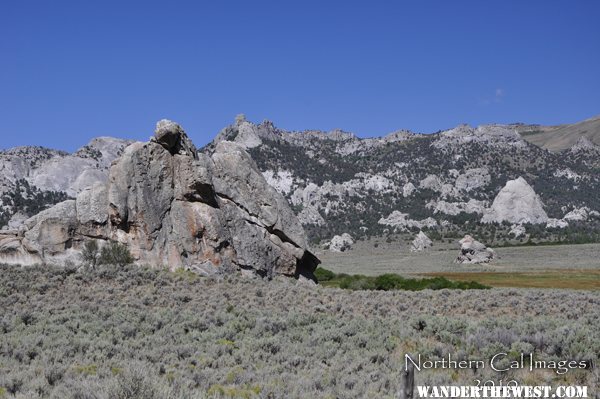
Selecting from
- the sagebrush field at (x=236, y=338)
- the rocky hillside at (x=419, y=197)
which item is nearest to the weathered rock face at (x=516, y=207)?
the rocky hillside at (x=419, y=197)

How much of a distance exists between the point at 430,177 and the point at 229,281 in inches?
6775

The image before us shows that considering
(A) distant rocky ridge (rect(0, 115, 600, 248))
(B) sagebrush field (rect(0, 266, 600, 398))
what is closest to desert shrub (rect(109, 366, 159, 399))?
(B) sagebrush field (rect(0, 266, 600, 398))

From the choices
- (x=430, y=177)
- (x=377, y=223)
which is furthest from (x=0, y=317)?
(x=430, y=177)

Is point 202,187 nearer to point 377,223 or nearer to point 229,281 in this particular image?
point 229,281

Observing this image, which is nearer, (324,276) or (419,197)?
(324,276)

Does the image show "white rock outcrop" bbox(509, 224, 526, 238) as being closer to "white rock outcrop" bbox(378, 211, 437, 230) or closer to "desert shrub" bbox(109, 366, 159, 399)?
"white rock outcrop" bbox(378, 211, 437, 230)

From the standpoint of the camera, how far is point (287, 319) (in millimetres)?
17234

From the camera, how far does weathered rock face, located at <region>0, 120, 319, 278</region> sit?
3189 cm

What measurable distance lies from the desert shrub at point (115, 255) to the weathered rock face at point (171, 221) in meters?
0.67

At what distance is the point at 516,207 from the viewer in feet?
532

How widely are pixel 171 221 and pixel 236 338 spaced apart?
61.9ft

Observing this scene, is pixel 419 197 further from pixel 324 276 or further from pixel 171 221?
pixel 171 221

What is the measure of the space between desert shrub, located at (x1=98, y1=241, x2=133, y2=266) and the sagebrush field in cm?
501

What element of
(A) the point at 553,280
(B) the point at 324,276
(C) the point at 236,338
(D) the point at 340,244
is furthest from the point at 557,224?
(C) the point at 236,338
